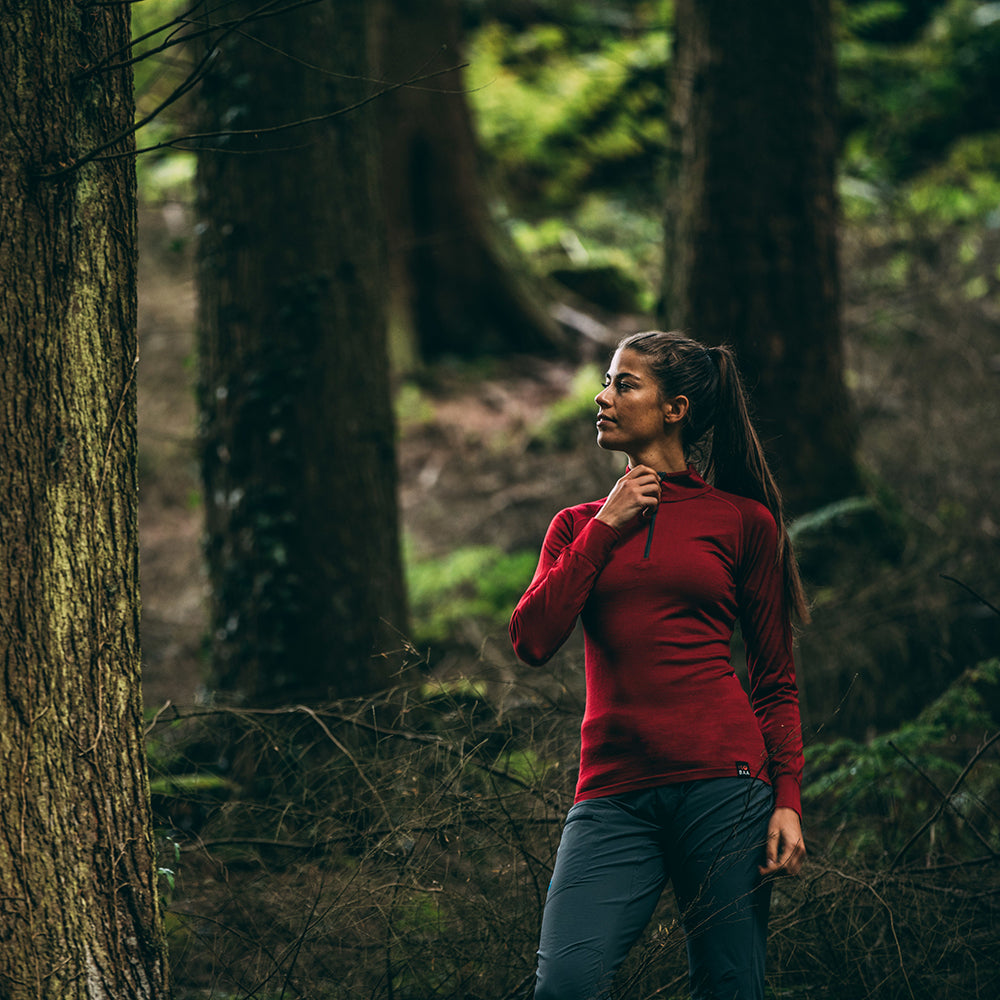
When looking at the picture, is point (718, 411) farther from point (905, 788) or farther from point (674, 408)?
A: point (905, 788)

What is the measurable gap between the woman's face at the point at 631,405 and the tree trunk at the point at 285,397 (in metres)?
2.95

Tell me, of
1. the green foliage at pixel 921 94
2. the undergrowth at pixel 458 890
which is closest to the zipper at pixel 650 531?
the undergrowth at pixel 458 890

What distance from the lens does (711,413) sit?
9.73 ft

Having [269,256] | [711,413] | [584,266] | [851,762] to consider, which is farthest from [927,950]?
[584,266]

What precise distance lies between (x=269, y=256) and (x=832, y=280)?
382 cm

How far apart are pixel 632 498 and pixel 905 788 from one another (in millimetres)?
2621

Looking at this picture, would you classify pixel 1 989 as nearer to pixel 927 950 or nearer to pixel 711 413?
pixel 711 413

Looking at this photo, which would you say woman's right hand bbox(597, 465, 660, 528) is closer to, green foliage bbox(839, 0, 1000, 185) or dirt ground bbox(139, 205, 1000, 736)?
dirt ground bbox(139, 205, 1000, 736)

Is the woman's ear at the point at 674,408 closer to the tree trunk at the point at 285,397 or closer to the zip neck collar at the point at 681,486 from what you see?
the zip neck collar at the point at 681,486

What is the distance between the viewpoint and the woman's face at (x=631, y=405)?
2820 mm

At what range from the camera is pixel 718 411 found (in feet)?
9.76

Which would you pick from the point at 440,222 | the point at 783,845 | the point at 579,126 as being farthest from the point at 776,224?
the point at 579,126

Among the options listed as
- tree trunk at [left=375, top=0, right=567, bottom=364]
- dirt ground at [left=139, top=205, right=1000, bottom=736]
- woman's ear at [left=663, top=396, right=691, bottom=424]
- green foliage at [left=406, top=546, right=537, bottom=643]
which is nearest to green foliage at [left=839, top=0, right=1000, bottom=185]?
dirt ground at [left=139, top=205, right=1000, bottom=736]

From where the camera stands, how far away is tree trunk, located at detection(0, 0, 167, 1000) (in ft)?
8.39
